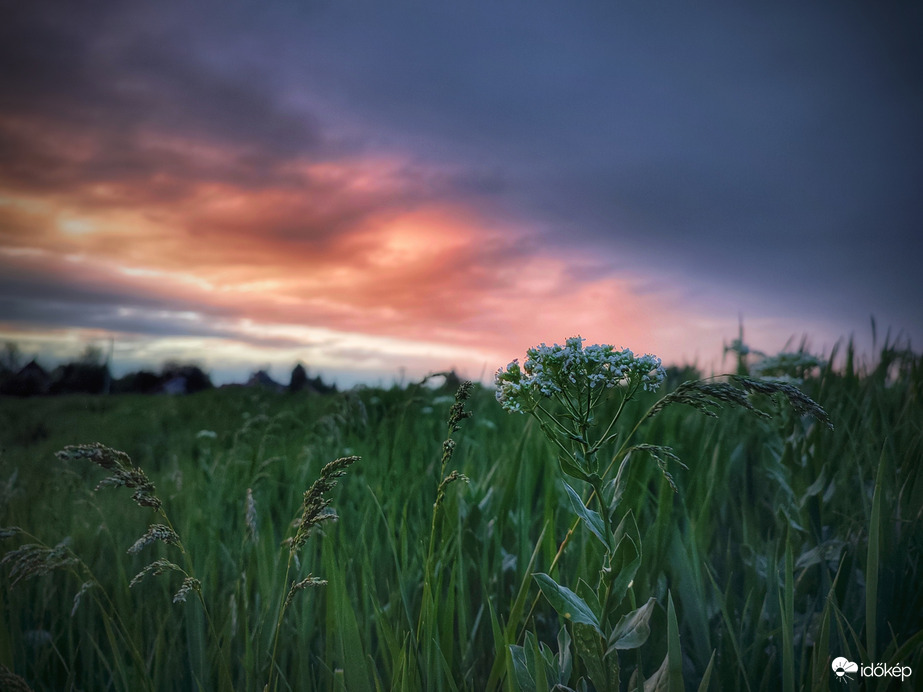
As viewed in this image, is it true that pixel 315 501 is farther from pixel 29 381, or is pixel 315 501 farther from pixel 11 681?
pixel 29 381

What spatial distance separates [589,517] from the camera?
1.57 m

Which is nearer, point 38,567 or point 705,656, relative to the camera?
point 38,567

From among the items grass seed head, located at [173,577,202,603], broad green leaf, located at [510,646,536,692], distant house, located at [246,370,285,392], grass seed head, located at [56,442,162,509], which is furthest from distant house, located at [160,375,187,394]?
broad green leaf, located at [510,646,536,692]

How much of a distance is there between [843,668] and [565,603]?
106 cm

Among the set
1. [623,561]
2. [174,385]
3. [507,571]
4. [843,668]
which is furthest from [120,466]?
[174,385]

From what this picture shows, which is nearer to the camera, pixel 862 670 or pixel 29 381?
pixel 862 670

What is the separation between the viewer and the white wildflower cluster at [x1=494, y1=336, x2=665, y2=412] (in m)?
1.76

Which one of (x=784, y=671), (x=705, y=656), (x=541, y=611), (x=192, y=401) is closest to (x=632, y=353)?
(x=784, y=671)

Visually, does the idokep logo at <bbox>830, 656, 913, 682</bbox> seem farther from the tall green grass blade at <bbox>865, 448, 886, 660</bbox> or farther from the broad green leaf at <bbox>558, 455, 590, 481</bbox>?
the broad green leaf at <bbox>558, 455, 590, 481</bbox>

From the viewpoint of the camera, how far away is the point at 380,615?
215 centimetres

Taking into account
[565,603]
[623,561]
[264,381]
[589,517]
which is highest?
[264,381]

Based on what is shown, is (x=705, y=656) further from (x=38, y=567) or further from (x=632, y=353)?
(x=38, y=567)

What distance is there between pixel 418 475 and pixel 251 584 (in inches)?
48.2

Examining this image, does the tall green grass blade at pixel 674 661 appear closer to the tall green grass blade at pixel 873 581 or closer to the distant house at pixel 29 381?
the tall green grass blade at pixel 873 581
